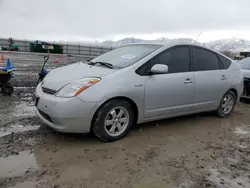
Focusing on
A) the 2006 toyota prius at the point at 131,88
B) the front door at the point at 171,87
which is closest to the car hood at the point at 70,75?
the 2006 toyota prius at the point at 131,88

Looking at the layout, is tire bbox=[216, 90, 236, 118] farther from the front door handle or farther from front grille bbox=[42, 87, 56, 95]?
front grille bbox=[42, 87, 56, 95]

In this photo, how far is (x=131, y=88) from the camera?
407 cm

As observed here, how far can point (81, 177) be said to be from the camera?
3.00 meters

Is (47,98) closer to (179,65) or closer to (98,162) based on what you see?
(98,162)

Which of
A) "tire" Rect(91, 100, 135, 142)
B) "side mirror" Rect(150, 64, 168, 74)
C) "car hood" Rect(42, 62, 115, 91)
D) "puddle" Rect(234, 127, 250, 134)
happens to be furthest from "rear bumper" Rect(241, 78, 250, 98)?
"car hood" Rect(42, 62, 115, 91)

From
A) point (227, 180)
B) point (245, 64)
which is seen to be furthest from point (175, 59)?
point (245, 64)

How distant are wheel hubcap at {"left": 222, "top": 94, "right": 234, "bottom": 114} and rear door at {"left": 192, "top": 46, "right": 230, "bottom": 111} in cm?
28

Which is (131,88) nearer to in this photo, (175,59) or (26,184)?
(175,59)

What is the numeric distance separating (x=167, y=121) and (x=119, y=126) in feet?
4.95

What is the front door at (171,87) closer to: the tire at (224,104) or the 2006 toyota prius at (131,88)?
the 2006 toyota prius at (131,88)

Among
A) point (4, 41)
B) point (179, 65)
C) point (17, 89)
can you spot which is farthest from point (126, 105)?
point (4, 41)

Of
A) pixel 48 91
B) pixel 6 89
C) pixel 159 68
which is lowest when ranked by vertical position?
pixel 6 89

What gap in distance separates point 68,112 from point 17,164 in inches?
35.9

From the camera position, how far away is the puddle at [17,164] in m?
3.04
